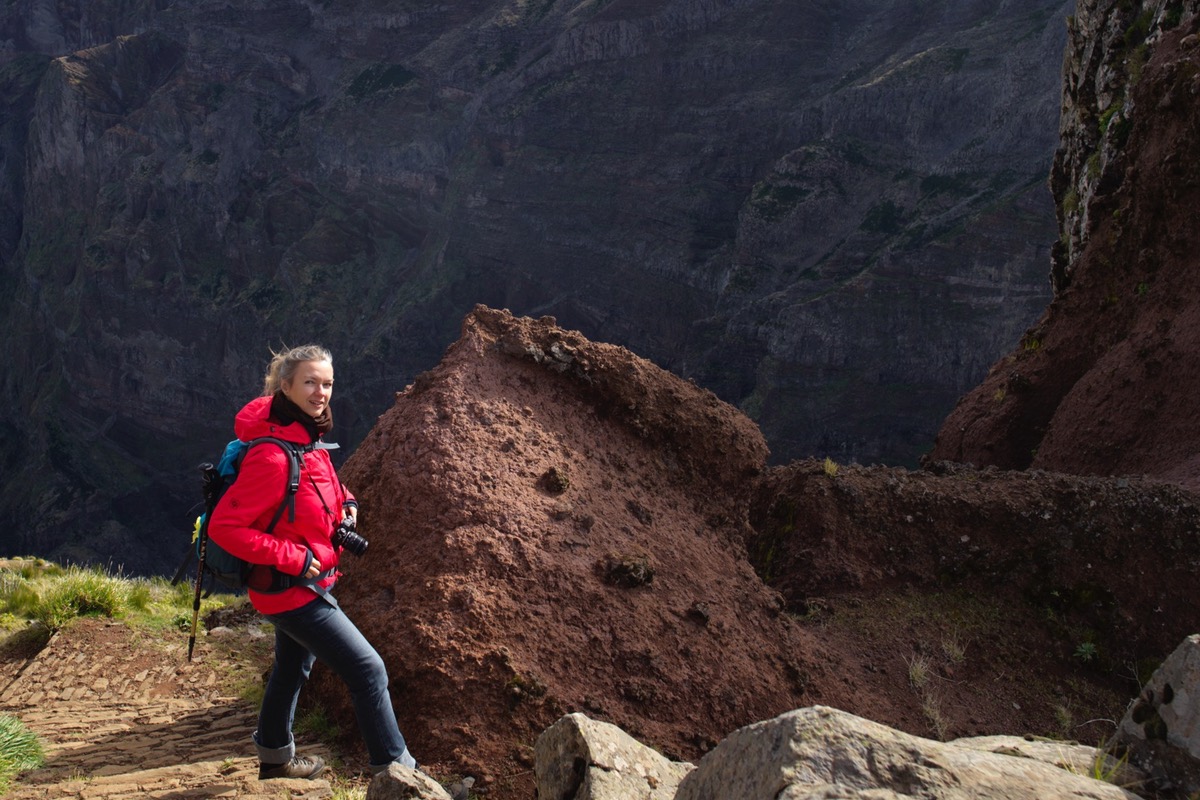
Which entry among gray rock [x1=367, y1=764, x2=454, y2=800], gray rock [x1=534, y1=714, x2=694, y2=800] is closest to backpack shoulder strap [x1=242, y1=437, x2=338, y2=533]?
gray rock [x1=367, y1=764, x2=454, y2=800]

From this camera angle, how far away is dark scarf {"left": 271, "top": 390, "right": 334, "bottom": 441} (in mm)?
4016

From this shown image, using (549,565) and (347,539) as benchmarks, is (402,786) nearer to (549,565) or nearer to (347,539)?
(347,539)

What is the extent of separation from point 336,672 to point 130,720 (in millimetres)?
2115

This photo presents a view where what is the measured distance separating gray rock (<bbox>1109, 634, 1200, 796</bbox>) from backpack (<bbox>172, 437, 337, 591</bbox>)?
10.9 ft

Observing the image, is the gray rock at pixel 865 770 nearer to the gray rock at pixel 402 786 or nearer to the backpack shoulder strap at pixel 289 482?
the gray rock at pixel 402 786

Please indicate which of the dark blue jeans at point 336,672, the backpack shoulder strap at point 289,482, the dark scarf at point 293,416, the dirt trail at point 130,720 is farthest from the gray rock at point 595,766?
the dark scarf at point 293,416

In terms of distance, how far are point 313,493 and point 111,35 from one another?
113 m

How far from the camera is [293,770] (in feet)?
14.1

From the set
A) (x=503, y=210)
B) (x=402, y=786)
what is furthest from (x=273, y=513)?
(x=503, y=210)

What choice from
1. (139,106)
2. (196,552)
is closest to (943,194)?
(196,552)

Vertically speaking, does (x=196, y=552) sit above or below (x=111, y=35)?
below

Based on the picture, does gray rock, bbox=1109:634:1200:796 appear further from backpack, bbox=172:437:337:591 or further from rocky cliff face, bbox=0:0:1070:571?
rocky cliff face, bbox=0:0:1070:571

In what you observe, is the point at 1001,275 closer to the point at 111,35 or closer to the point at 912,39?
the point at 912,39

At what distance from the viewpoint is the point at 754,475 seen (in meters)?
6.94
